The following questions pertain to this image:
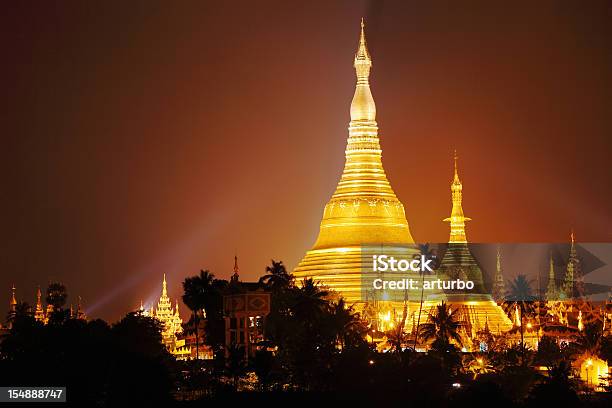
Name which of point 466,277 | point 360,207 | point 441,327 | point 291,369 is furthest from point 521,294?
point 291,369

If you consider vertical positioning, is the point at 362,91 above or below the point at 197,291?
above

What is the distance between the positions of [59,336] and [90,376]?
1059 cm

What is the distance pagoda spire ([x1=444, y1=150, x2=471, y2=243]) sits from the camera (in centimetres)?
15600

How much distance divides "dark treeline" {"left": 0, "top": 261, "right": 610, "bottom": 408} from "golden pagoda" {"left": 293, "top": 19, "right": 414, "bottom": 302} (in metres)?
22.5

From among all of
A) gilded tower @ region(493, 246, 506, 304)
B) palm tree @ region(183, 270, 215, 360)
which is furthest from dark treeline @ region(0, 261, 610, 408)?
gilded tower @ region(493, 246, 506, 304)

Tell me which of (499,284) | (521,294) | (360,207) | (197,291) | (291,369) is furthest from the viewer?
(499,284)

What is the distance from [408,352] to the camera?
110875mm

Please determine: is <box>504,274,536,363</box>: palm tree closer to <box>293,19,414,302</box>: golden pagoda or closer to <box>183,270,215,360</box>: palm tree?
<box>293,19,414,302</box>: golden pagoda

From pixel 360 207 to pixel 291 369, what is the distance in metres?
46.4

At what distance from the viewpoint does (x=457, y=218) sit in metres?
157

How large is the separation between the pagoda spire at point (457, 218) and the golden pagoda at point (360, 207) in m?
3.97

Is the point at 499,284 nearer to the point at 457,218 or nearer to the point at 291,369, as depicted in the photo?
the point at 457,218

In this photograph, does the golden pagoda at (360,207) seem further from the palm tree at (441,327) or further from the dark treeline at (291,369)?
the dark treeline at (291,369)

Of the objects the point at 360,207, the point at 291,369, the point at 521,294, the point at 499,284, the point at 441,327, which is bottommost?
the point at 291,369
